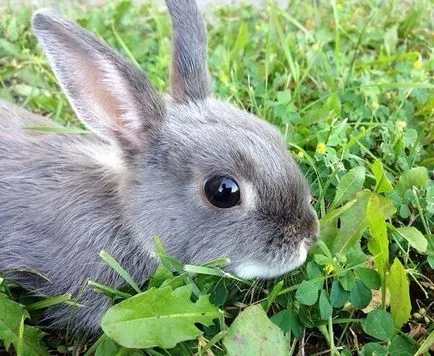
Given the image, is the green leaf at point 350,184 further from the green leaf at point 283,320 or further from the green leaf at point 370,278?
the green leaf at point 283,320

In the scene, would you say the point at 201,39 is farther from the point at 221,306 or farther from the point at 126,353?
the point at 126,353

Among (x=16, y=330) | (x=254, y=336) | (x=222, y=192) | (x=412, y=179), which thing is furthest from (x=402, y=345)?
(x=16, y=330)

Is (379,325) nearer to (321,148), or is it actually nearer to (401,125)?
(321,148)

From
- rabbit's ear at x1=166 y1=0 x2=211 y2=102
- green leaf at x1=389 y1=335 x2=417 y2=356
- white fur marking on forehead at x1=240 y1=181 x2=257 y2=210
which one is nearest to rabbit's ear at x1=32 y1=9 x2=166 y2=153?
rabbit's ear at x1=166 y1=0 x2=211 y2=102

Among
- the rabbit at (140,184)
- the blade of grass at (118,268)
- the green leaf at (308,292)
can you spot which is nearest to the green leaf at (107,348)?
the blade of grass at (118,268)

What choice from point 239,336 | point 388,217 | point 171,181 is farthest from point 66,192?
point 388,217

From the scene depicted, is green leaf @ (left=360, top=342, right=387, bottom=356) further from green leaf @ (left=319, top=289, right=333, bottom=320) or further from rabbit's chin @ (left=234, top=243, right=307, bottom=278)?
rabbit's chin @ (left=234, top=243, right=307, bottom=278)
